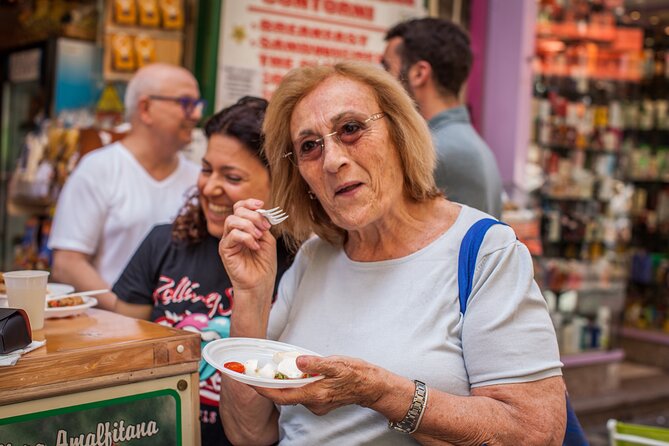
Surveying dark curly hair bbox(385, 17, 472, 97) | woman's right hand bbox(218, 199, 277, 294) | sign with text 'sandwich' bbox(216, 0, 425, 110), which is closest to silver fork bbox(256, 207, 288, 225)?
woman's right hand bbox(218, 199, 277, 294)

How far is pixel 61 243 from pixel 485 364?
2421 mm

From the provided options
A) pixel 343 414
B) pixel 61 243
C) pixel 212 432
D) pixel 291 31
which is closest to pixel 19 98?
pixel 291 31

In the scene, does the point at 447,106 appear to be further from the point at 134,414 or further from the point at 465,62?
the point at 134,414

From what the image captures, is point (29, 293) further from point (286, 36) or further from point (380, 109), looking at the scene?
point (286, 36)

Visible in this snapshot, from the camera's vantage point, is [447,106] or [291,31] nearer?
[447,106]

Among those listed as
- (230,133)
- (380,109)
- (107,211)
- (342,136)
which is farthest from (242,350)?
(107,211)

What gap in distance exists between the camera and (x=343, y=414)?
189 centimetres

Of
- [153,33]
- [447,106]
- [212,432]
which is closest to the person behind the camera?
[212,432]

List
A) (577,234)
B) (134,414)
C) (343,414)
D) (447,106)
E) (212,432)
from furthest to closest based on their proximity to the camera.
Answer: (577,234) < (447,106) < (212,432) < (343,414) < (134,414)

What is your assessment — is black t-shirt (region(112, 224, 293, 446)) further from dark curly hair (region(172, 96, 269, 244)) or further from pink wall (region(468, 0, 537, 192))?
pink wall (region(468, 0, 537, 192))

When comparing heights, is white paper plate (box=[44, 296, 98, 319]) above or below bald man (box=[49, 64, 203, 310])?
below

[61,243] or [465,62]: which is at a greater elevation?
[465,62]

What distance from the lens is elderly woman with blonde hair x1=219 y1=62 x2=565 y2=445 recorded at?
1.71 m

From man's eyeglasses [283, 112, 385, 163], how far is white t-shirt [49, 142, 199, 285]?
1692 millimetres
